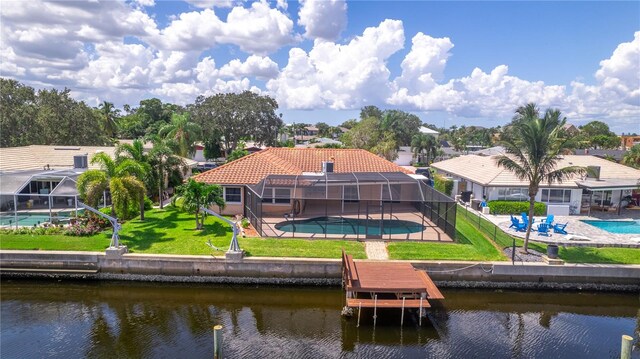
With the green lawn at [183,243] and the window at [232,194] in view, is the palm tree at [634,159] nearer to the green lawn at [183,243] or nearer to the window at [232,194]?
the green lawn at [183,243]

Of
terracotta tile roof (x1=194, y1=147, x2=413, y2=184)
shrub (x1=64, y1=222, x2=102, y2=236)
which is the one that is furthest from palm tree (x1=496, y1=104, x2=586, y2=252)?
shrub (x1=64, y1=222, x2=102, y2=236)

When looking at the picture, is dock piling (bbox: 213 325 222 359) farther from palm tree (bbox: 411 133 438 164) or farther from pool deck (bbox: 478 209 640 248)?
palm tree (bbox: 411 133 438 164)

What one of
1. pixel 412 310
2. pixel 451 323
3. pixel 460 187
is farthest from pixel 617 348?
pixel 460 187

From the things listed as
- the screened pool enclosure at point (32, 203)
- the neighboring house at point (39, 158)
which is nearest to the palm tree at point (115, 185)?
the screened pool enclosure at point (32, 203)

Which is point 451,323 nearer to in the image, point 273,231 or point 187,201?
point 273,231

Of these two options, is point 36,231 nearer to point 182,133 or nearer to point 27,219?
point 27,219

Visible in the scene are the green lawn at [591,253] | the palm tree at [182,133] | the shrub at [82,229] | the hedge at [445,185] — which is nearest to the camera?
the green lawn at [591,253]

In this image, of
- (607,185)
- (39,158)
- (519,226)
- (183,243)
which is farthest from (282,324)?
(39,158)
